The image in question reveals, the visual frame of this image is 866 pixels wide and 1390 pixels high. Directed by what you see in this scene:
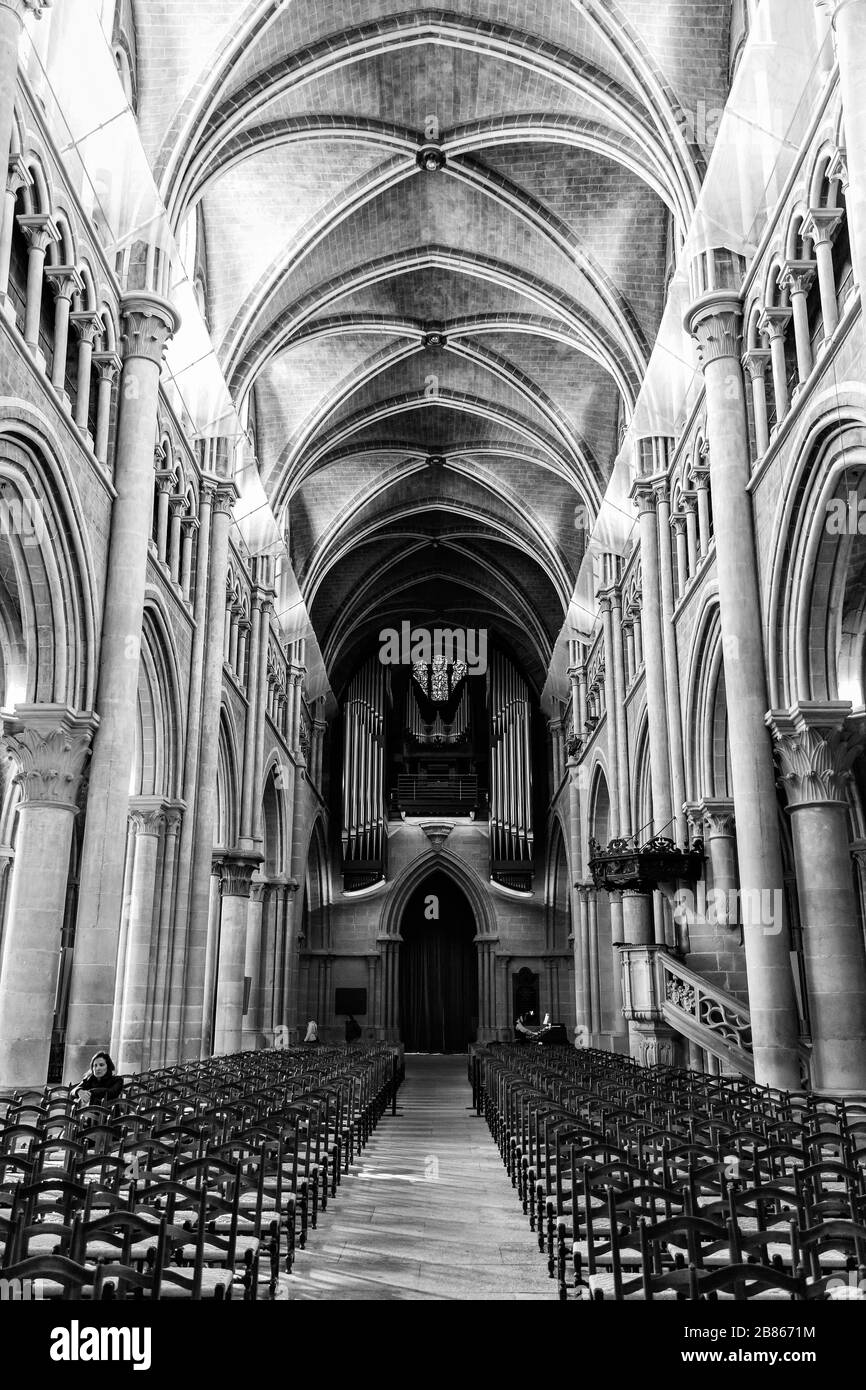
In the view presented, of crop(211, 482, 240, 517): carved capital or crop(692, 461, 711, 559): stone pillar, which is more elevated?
crop(211, 482, 240, 517): carved capital

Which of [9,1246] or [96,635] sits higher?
[96,635]

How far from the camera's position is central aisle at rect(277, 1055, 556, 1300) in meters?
7.19

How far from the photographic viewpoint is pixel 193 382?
21328 millimetres

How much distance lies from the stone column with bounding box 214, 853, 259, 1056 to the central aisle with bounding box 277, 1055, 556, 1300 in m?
10.2

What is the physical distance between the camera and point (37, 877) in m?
13.8

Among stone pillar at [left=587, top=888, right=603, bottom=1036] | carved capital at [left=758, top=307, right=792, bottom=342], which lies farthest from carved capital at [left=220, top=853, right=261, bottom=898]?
carved capital at [left=758, top=307, right=792, bottom=342]

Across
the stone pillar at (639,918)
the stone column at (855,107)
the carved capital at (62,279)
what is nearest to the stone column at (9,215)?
the carved capital at (62,279)

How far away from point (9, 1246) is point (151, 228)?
15806 millimetres

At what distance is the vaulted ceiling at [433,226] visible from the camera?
18141mm

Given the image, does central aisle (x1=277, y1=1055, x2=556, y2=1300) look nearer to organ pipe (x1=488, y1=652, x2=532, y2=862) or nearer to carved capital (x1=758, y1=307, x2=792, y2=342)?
carved capital (x1=758, y1=307, x2=792, y2=342)

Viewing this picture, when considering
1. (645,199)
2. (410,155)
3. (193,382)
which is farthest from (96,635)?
(645,199)

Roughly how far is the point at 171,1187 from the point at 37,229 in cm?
1190

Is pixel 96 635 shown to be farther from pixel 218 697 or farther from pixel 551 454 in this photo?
pixel 551 454

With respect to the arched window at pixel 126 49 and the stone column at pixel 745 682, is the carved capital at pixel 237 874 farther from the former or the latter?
the arched window at pixel 126 49
